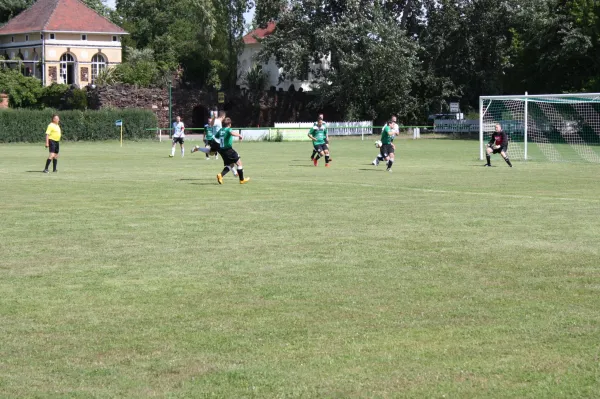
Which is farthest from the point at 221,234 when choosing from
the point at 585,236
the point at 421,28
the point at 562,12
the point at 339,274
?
the point at 421,28

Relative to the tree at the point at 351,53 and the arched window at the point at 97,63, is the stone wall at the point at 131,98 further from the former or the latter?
the arched window at the point at 97,63

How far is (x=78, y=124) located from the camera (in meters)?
63.2

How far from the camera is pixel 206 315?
8.69 metres

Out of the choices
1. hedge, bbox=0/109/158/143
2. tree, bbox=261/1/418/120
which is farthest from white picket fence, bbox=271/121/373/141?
hedge, bbox=0/109/158/143

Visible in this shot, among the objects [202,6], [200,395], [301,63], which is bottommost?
[200,395]

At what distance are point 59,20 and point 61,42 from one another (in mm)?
2245

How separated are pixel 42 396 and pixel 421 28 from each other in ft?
241

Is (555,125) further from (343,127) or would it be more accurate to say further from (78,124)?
(78,124)

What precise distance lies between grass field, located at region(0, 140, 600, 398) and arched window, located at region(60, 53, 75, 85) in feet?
256

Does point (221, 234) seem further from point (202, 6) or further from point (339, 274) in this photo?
point (202, 6)

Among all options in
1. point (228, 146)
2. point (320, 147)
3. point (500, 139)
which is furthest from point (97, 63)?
point (228, 146)

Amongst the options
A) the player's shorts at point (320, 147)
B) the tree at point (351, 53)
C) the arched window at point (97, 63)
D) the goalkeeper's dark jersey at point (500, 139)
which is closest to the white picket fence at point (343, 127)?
the tree at point (351, 53)

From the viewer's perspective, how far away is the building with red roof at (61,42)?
93188 millimetres

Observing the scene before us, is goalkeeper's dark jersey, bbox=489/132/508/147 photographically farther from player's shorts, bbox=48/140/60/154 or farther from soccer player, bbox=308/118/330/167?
player's shorts, bbox=48/140/60/154
